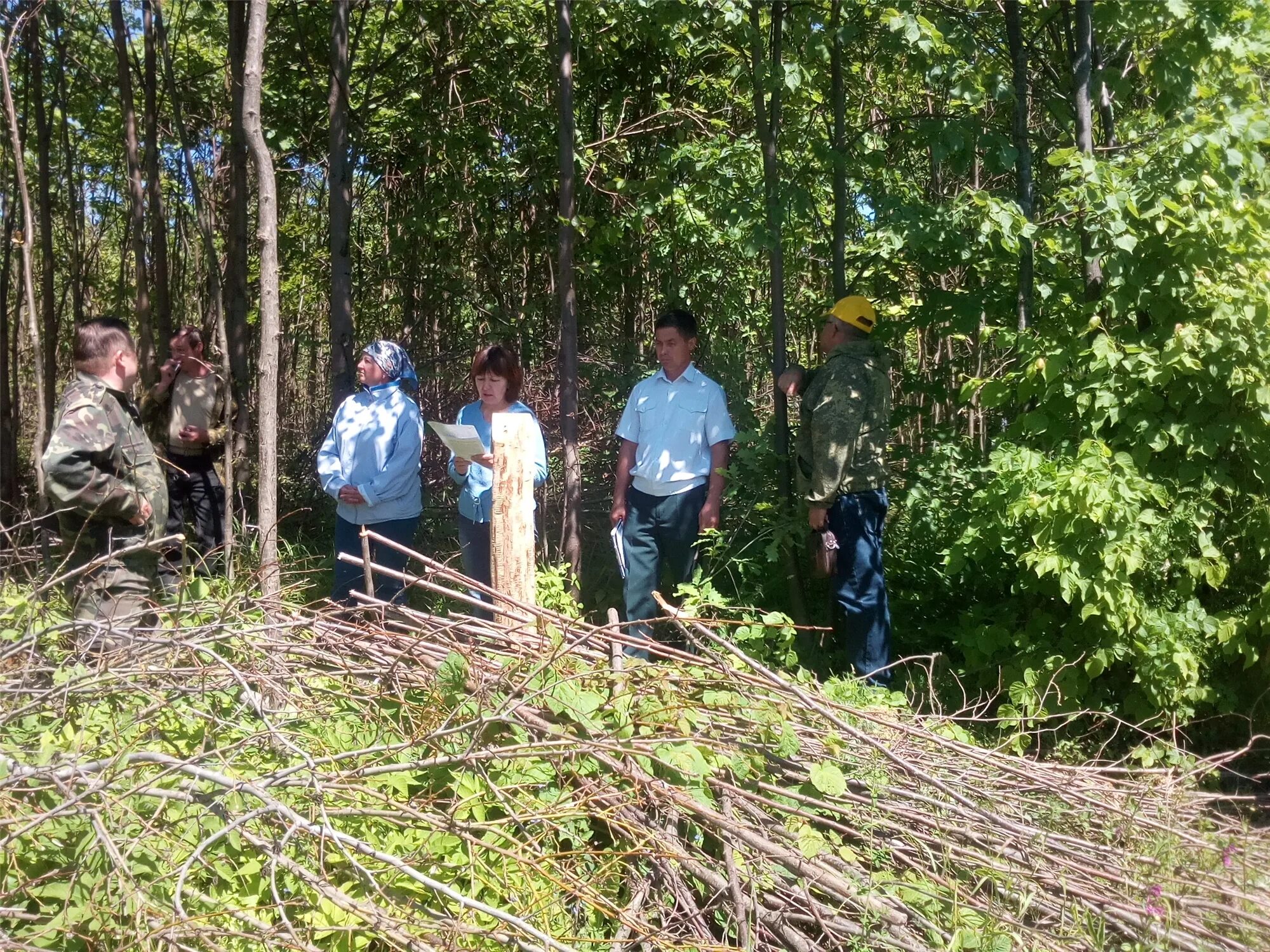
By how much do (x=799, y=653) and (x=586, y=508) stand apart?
224cm

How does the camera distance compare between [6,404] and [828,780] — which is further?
[6,404]

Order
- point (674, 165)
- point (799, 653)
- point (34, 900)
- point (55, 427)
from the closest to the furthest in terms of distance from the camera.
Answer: point (34, 900), point (55, 427), point (799, 653), point (674, 165)

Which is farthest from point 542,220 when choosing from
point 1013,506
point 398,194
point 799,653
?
point 1013,506

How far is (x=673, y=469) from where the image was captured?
5.31m

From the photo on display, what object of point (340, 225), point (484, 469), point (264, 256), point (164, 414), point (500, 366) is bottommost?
point (484, 469)

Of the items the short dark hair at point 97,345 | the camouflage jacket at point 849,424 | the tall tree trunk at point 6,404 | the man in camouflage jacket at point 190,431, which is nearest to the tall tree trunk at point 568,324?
the camouflage jacket at point 849,424

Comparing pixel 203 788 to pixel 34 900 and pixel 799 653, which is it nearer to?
pixel 34 900

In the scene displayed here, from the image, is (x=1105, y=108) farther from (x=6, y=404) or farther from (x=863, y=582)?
(x=6, y=404)

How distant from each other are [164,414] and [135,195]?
70.0 inches

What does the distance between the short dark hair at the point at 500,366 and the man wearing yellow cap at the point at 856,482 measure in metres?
1.48

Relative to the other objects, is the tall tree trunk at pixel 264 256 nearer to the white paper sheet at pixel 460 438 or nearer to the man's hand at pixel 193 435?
the white paper sheet at pixel 460 438

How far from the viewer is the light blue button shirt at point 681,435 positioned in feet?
17.4

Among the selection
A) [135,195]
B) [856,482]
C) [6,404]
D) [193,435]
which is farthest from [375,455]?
[6,404]

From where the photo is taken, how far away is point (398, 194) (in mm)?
8500
